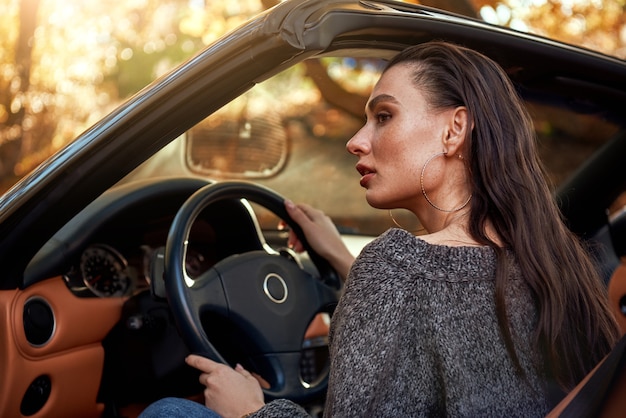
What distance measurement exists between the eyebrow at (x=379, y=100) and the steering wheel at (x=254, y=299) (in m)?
0.58

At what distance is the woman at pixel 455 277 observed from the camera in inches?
54.4

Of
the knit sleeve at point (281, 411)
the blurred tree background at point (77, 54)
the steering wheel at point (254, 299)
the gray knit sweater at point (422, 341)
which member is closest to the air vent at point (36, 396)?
the steering wheel at point (254, 299)

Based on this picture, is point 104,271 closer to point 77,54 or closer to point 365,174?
point 365,174

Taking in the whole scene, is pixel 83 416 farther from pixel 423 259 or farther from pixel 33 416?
pixel 423 259

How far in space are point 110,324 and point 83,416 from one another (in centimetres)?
25

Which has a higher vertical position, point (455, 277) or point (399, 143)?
point (399, 143)

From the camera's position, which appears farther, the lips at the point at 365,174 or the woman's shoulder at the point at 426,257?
the lips at the point at 365,174

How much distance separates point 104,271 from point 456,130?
1.15 metres

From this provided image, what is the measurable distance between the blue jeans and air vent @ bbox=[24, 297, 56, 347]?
45 cm

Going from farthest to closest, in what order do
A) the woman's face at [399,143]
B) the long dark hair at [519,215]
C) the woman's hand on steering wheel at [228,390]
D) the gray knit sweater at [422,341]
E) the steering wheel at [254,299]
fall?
the steering wheel at [254,299]
the woman's hand on steering wheel at [228,390]
the woman's face at [399,143]
the long dark hair at [519,215]
the gray knit sweater at [422,341]

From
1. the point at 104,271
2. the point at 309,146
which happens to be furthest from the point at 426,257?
the point at 309,146

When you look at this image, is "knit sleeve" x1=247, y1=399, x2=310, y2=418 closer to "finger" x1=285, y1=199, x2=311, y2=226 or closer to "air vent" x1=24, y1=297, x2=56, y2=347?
"air vent" x1=24, y1=297, x2=56, y2=347

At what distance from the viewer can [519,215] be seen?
1601mm

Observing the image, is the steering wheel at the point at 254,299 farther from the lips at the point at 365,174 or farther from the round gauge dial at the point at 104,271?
the lips at the point at 365,174
